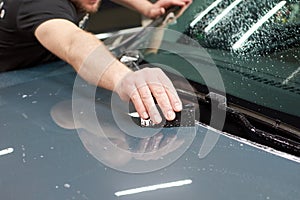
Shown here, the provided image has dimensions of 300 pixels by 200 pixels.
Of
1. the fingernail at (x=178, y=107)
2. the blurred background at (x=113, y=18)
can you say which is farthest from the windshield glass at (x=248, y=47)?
the blurred background at (x=113, y=18)

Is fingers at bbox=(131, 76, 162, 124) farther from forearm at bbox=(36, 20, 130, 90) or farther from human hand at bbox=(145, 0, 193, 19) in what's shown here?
human hand at bbox=(145, 0, 193, 19)

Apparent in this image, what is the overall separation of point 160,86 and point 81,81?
0.44m

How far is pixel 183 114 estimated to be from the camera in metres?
1.47

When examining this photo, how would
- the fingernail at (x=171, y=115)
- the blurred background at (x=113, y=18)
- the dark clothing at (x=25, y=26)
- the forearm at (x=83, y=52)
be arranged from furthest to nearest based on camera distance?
the blurred background at (x=113, y=18) < the dark clothing at (x=25, y=26) < the forearm at (x=83, y=52) < the fingernail at (x=171, y=115)

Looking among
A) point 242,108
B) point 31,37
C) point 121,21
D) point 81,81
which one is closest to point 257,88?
point 242,108

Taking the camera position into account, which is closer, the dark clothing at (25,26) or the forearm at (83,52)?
the forearm at (83,52)

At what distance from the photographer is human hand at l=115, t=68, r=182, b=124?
1434 millimetres

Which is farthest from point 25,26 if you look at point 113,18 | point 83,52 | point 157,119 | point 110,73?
point 113,18

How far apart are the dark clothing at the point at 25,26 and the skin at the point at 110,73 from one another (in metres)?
0.05

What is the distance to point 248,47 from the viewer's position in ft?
5.47

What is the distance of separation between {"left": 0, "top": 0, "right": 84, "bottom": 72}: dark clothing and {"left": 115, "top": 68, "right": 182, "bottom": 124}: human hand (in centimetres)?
55

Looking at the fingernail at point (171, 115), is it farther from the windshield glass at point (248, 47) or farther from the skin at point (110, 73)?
the windshield glass at point (248, 47)

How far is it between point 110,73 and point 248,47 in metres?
0.42

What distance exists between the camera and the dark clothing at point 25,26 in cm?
191
